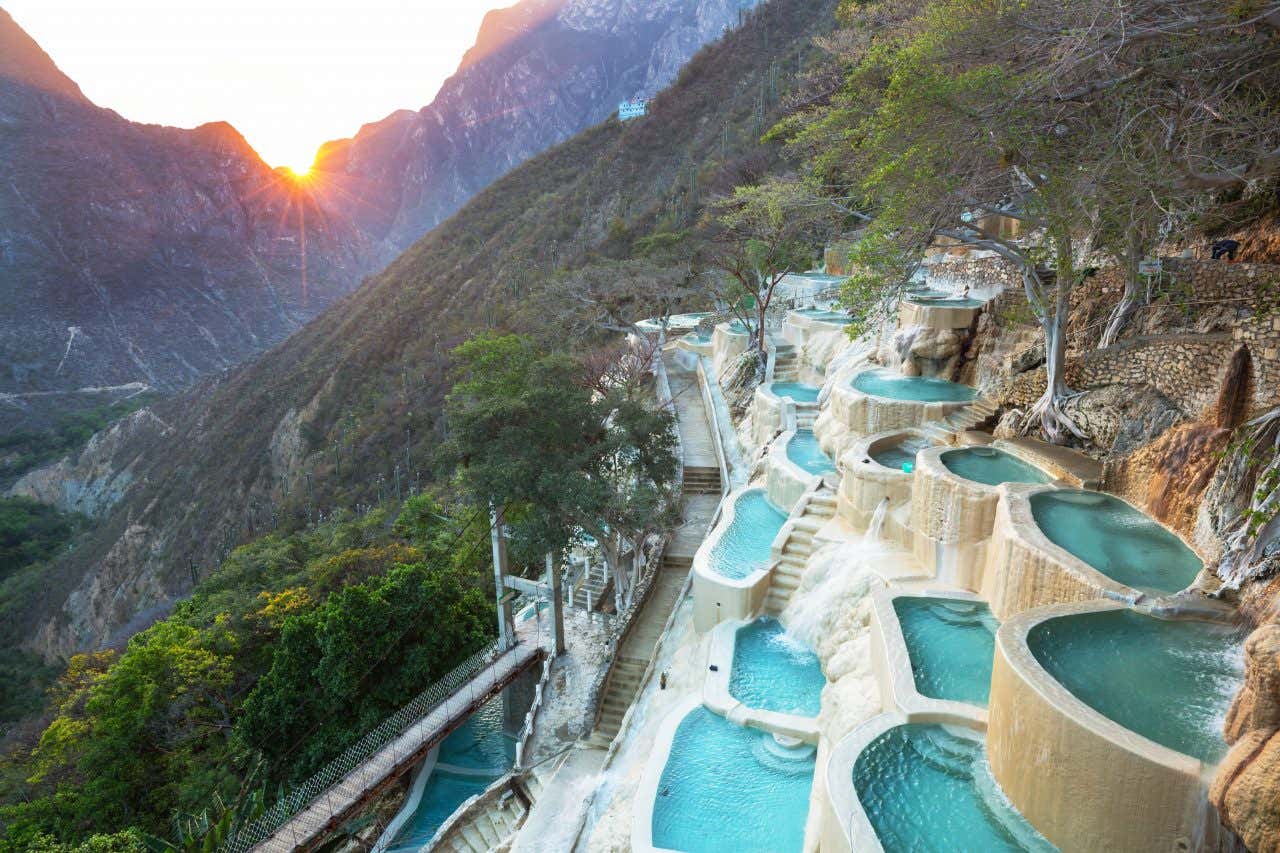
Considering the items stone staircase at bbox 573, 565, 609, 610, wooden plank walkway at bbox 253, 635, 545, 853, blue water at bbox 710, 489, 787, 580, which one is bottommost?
wooden plank walkway at bbox 253, 635, 545, 853

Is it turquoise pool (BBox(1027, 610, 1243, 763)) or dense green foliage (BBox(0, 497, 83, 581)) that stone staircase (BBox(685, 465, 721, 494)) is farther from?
dense green foliage (BBox(0, 497, 83, 581))

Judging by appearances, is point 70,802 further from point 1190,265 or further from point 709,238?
point 709,238

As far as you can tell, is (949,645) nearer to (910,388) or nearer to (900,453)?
(900,453)

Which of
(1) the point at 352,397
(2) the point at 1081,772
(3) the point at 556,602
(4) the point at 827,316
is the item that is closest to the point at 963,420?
(3) the point at 556,602

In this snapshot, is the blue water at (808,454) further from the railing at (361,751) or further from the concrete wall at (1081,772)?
the concrete wall at (1081,772)

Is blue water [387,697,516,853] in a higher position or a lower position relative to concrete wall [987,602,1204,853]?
lower

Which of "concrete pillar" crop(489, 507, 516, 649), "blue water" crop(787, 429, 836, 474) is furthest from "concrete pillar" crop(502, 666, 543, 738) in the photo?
"blue water" crop(787, 429, 836, 474)

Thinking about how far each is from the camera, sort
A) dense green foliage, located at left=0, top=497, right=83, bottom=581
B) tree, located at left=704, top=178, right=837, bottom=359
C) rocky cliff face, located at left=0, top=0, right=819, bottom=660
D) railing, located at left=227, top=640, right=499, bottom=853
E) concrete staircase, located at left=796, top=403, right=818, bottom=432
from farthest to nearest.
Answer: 1. dense green foliage, located at left=0, top=497, right=83, bottom=581
2. rocky cliff face, located at left=0, top=0, right=819, bottom=660
3. concrete staircase, located at left=796, top=403, right=818, bottom=432
4. tree, located at left=704, top=178, right=837, bottom=359
5. railing, located at left=227, top=640, right=499, bottom=853
